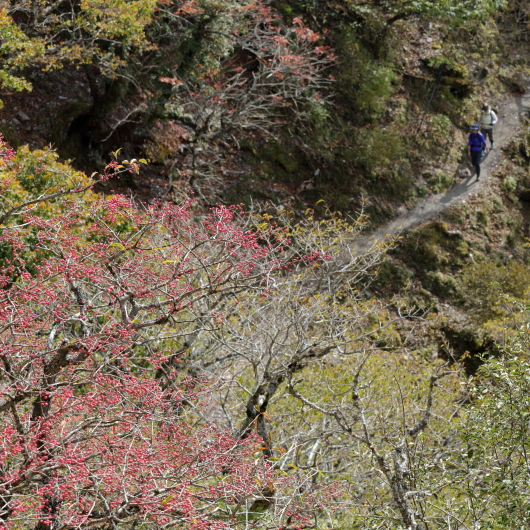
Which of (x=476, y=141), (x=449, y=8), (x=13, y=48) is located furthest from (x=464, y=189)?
(x=13, y=48)

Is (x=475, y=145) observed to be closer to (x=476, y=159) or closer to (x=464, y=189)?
(x=476, y=159)

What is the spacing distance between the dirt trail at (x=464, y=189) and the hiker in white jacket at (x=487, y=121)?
70cm

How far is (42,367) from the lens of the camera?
19.0 feet

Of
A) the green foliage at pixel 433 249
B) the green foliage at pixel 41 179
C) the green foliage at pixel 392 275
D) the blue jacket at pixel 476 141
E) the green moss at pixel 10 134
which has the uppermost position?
the blue jacket at pixel 476 141

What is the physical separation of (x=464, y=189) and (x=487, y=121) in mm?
3148

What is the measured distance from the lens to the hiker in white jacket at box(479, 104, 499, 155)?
80.2 feet

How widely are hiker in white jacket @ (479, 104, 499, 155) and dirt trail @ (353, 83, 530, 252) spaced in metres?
0.70

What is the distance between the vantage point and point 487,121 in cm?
2456

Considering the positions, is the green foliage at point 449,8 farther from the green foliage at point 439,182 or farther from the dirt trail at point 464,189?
the green foliage at point 439,182

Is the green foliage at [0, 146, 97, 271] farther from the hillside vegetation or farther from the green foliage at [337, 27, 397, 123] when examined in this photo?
the green foliage at [337, 27, 397, 123]

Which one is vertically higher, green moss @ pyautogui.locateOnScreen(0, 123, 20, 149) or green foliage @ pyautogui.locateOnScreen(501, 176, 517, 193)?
green foliage @ pyautogui.locateOnScreen(501, 176, 517, 193)

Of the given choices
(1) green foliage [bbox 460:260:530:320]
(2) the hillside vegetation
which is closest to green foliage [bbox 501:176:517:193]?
(2) the hillside vegetation

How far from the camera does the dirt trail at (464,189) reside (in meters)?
21.1

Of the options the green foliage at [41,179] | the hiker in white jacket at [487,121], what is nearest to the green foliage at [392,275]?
the hiker in white jacket at [487,121]
